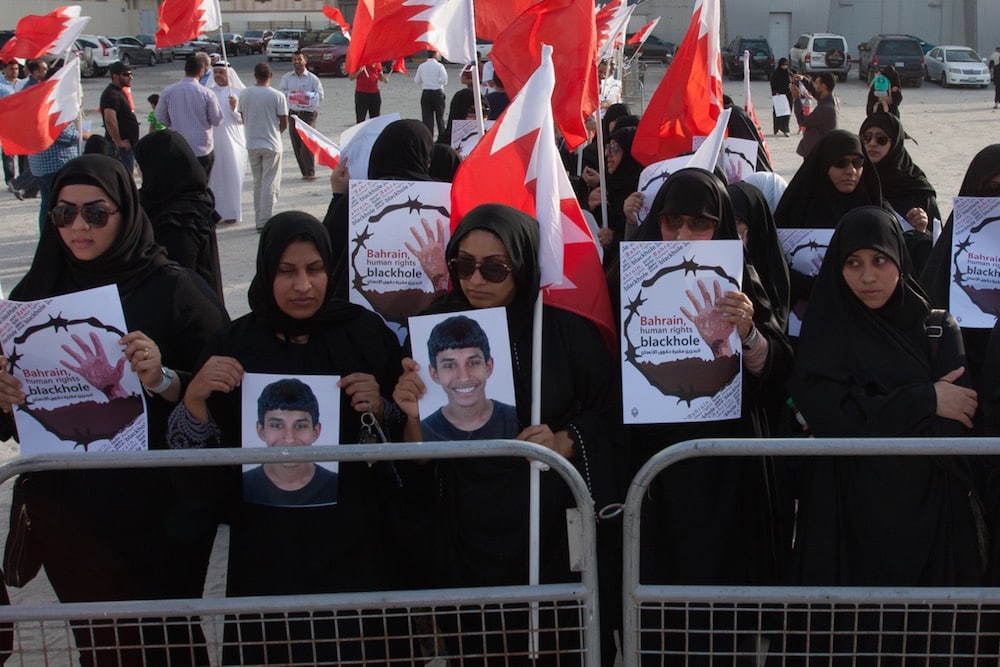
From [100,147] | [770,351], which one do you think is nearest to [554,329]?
[770,351]

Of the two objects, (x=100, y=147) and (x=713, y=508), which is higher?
(x=100, y=147)

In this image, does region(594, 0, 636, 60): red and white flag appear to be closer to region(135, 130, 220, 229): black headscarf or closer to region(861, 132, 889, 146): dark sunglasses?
region(861, 132, 889, 146): dark sunglasses

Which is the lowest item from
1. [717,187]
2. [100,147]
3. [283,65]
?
[717,187]

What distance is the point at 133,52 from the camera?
4159 centimetres

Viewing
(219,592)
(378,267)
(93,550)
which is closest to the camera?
(93,550)

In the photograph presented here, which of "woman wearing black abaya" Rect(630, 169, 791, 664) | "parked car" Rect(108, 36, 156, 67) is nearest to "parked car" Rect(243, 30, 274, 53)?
"parked car" Rect(108, 36, 156, 67)

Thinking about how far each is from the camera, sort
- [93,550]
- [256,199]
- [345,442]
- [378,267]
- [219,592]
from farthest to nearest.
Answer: [256,199] < [219,592] < [378,267] < [93,550] < [345,442]

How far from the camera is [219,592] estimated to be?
4.88 metres

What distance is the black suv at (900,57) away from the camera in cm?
3438

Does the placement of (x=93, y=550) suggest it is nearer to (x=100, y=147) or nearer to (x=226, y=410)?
(x=226, y=410)

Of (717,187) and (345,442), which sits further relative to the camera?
(717,187)

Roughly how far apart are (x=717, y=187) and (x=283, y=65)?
4198 cm

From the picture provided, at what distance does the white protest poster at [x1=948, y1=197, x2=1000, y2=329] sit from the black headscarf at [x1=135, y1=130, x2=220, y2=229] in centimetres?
343

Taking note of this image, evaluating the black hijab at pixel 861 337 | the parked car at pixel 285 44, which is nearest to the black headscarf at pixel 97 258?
the black hijab at pixel 861 337
